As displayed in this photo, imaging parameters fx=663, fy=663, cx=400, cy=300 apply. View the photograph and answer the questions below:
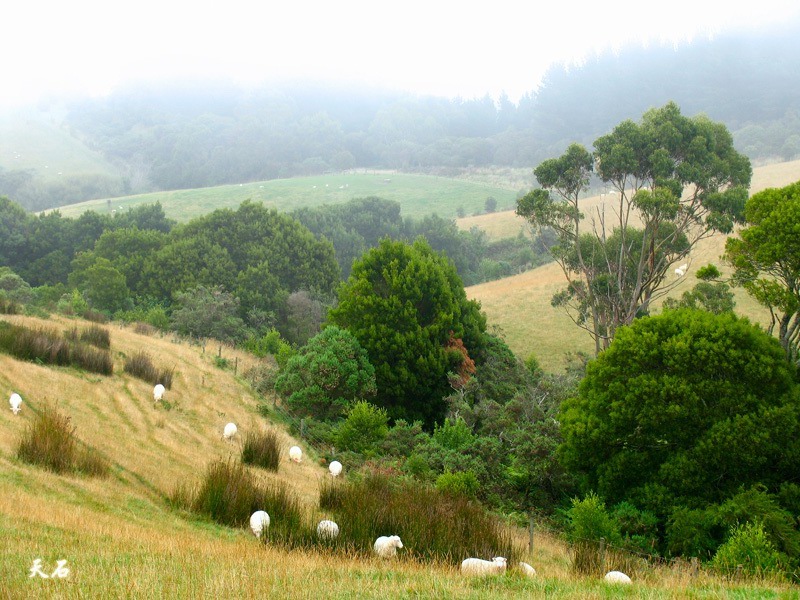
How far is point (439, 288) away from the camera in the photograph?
103 ft

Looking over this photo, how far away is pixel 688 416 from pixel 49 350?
56.9ft

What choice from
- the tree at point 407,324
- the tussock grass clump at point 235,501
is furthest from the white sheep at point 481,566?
the tree at point 407,324

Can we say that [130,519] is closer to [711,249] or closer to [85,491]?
[85,491]

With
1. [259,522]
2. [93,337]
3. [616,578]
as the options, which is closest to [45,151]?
[93,337]

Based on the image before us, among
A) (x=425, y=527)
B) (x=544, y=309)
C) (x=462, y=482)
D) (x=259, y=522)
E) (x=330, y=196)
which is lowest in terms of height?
(x=544, y=309)

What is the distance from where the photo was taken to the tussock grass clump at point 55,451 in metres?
10.9

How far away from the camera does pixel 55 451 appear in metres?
11.1

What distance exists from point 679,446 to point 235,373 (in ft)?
60.0

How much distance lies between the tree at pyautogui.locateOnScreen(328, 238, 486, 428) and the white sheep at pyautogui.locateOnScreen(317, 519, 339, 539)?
18735mm

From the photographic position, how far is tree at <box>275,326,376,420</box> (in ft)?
83.5

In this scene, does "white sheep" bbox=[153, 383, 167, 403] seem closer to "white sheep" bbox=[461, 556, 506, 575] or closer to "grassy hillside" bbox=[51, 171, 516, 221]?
"white sheep" bbox=[461, 556, 506, 575]

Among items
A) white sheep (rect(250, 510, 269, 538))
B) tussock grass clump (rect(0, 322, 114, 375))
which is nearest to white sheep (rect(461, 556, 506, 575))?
white sheep (rect(250, 510, 269, 538))

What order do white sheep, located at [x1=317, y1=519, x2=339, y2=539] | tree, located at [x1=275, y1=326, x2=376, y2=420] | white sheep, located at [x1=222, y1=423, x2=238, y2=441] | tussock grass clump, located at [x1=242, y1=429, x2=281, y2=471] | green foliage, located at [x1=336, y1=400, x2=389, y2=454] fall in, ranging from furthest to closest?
1. tree, located at [x1=275, y1=326, x2=376, y2=420]
2. green foliage, located at [x1=336, y1=400, x2=389, y2=454]
3. white sheep, located at [x1=222, y1=423, x2=238, y2=441]
4. tussock grass clump, located at [x1=242, y1=429, x2=281, y2=471]
5. white sheep, located at [x1=317, y1=519, x2=339, y2=539]

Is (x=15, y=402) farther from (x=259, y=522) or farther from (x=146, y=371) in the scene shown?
(x=146, y=371)
